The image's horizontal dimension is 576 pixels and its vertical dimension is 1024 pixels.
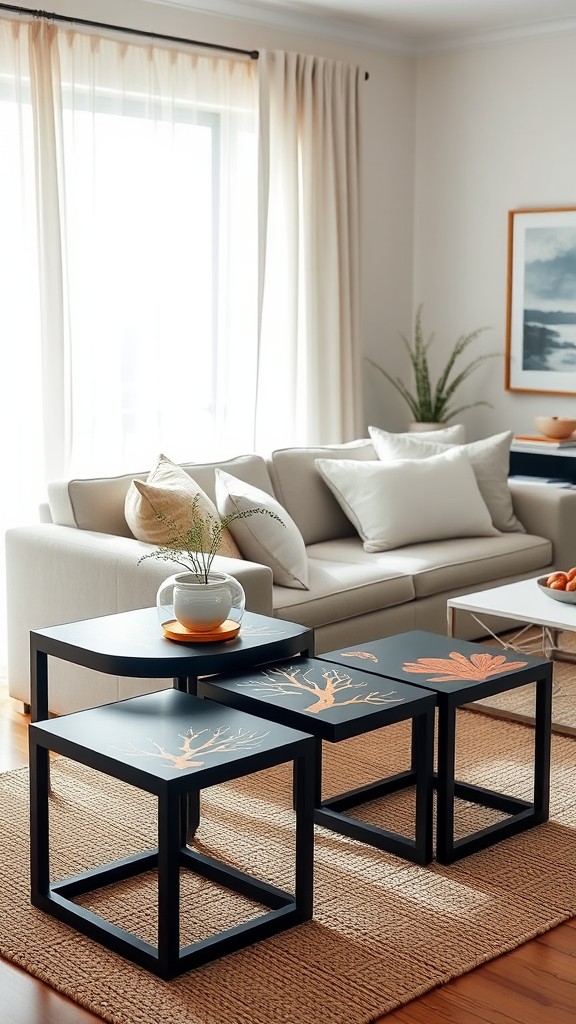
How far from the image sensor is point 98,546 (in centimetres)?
382

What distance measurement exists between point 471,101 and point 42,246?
2622mm

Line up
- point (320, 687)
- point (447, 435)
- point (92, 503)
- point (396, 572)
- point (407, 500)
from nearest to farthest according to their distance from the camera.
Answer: point (320, 687) < point (92, 503) < point (396, 572) < point (407, 500) < point (447, 435)

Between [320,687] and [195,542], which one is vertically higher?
[195,542]

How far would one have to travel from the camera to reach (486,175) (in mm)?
6027

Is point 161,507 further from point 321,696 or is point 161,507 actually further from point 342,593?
point 321,696

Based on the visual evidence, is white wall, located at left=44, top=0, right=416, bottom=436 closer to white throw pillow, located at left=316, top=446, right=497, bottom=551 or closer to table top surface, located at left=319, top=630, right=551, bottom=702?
white throw pillow, located at left=316, top=446, right=497, bottom=551

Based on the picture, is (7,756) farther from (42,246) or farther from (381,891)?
(42,246)

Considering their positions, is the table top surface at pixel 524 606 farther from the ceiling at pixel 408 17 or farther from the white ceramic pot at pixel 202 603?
the ceiling at pixel 408 17

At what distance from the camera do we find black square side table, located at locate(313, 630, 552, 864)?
2889mm

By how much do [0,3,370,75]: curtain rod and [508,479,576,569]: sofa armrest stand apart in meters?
2.28

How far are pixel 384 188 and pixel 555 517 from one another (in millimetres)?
2096

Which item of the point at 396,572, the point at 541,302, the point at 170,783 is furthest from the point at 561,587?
the point at 541,302

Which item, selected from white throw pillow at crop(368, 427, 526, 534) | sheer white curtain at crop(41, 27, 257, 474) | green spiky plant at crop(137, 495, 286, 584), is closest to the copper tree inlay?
green spiky plant at crop(137, 495, 286, 584)

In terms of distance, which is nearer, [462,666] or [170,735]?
[170,735]
